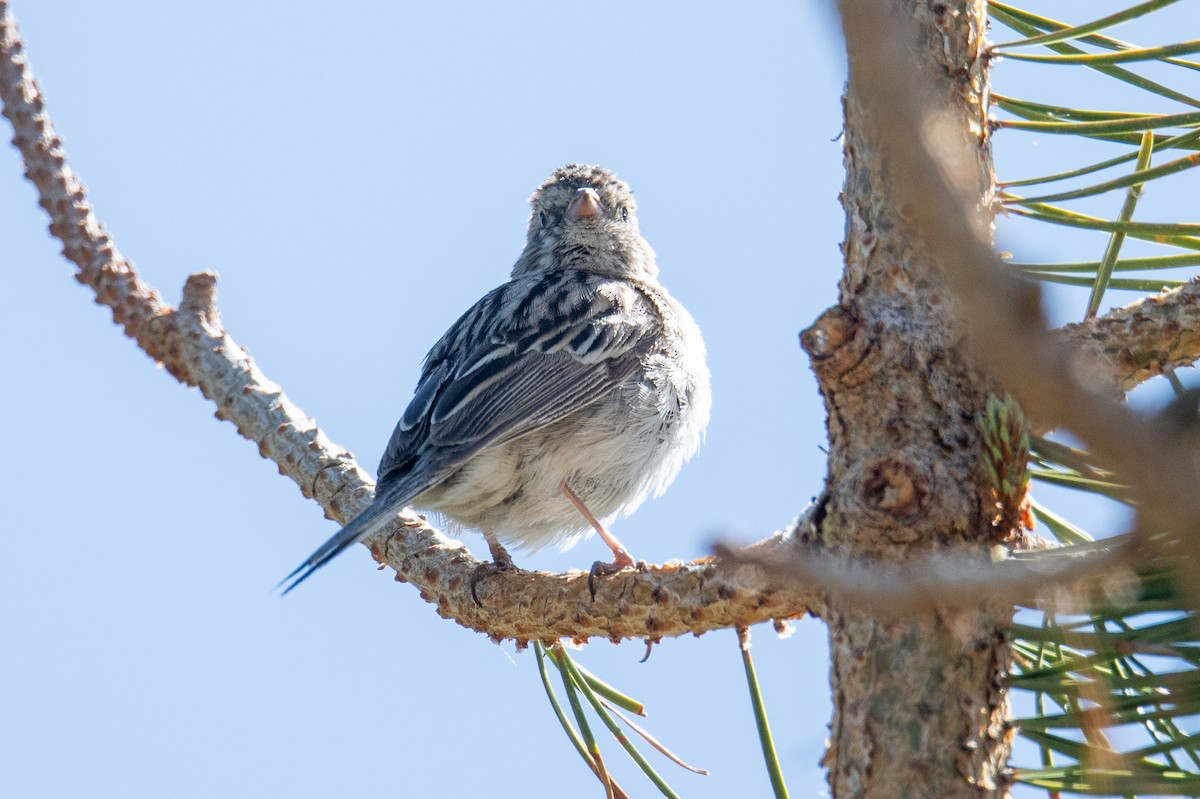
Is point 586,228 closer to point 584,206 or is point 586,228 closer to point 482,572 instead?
point 584,206

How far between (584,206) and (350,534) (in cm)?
342

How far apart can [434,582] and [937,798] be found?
95.2 inches

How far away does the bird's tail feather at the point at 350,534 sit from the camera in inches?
156

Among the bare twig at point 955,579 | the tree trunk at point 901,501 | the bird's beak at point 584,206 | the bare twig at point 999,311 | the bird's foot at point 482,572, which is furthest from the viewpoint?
the bird's beak at point 584,206

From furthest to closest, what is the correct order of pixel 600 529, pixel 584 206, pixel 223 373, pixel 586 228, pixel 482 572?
pixel 586 228 → pixel 584 206 → pixel 600 529 → pixel 223 373 → pixel 482 572

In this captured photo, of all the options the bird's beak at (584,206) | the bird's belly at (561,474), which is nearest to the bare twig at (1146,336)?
the bird's belly at (561,474)

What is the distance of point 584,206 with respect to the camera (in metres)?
7.00

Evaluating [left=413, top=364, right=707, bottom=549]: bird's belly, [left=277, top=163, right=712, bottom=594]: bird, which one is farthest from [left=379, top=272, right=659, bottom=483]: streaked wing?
[left=413, top=364, right=707, bottom=549]: bird's belly

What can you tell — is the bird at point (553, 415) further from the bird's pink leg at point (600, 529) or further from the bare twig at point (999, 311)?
the bare twig at point (999, 311)

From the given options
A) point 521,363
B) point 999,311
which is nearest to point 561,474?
point 521,363

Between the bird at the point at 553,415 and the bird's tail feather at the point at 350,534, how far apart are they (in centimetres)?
Result: 35

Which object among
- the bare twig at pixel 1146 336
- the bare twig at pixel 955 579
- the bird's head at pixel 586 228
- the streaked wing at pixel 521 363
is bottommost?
the bare twig at pixel 955 579

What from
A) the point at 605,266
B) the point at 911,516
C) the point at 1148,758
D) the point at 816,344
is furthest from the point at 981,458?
the point at 605,266

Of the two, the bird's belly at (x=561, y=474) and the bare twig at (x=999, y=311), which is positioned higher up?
the bird's belly at (x=561, y=474)
